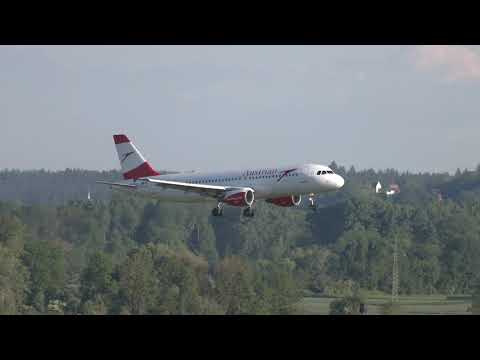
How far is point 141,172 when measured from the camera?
73688mm

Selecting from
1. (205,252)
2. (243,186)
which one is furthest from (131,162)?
(205,252)

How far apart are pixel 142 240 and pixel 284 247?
17861 millimetres

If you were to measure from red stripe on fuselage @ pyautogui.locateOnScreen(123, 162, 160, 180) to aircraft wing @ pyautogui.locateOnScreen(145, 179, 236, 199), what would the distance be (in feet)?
36.3

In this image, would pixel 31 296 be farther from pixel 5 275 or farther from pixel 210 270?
pixel 210 270

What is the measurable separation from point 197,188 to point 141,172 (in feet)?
42.4

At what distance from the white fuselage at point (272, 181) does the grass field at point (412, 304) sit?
19331mm

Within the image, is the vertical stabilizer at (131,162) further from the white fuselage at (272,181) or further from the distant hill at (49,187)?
the distant hill at (49,187)

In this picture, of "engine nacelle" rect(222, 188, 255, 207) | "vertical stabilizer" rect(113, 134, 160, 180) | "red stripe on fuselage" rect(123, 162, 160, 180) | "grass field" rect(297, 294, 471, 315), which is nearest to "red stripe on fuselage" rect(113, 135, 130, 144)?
"vertical stabilizer" rect(113, 134, 160, 180)

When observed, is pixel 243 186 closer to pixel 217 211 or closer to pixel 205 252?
pixel 217 211

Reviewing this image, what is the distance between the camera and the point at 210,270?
90.6 metres
